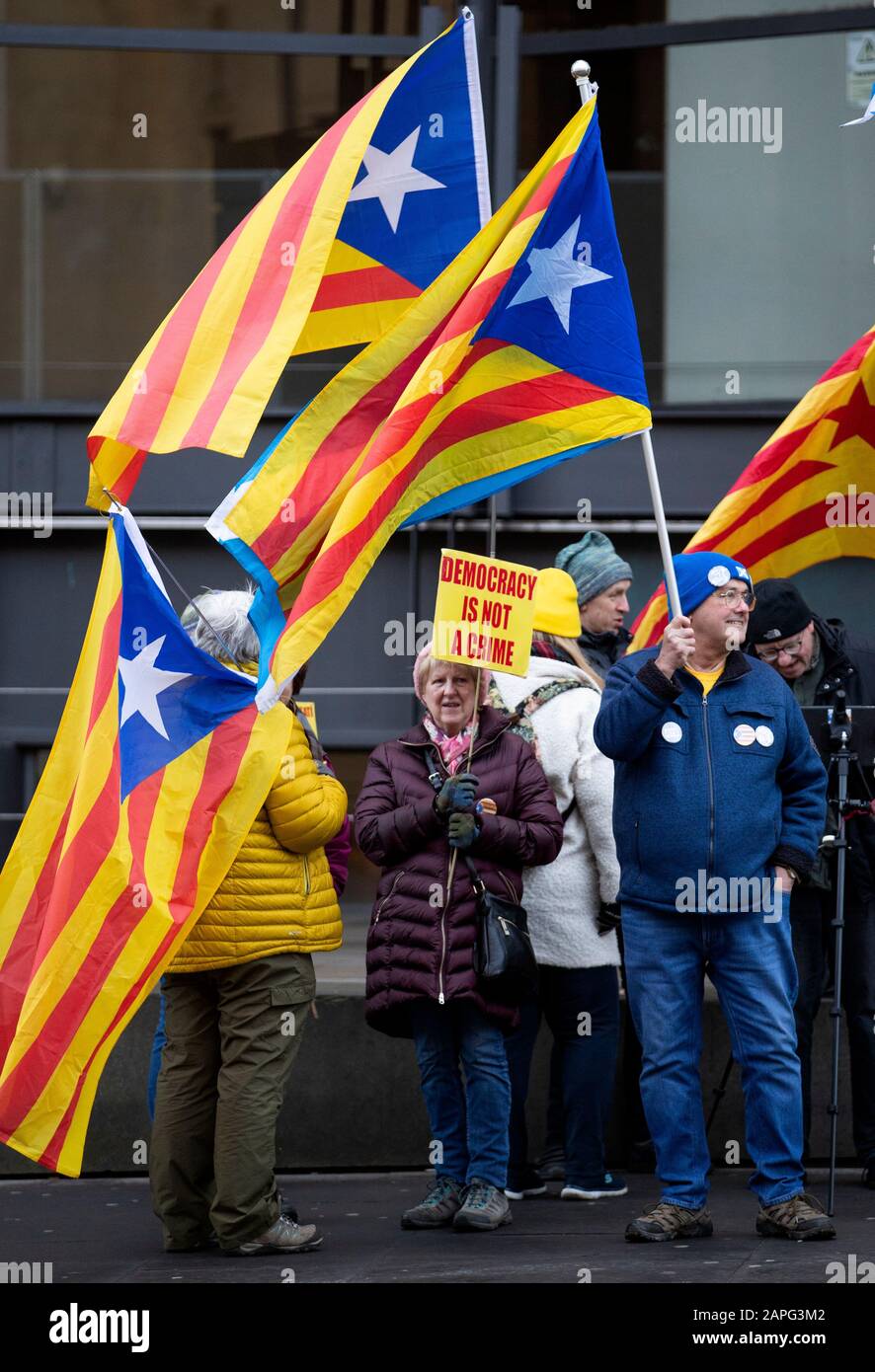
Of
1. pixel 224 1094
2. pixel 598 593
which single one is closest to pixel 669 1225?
pixel 224 1094

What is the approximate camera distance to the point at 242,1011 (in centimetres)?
641

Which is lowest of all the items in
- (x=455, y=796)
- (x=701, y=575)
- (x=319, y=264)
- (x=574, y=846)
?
(x=574, y=846)

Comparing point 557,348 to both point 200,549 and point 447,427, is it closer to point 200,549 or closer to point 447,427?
point 447,427

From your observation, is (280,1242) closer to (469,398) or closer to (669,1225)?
(669,1225)

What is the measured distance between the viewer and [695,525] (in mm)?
11242

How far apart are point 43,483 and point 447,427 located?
5500mm

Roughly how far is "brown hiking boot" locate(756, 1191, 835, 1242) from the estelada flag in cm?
225

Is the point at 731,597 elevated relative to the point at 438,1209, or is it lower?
elevated

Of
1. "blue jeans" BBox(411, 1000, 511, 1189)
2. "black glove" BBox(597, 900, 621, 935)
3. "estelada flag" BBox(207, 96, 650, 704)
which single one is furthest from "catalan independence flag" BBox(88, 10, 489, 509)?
"black glove" BBox(597, 900, 621, 935)

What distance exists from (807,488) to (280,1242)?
3.50 m

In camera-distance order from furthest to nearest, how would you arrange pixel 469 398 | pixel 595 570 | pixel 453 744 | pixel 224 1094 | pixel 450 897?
pixel 595 570, pixel 453 744, pixel 450 897, pixel 469 398, pixel 224 1094

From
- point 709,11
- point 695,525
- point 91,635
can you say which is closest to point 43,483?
point 695,525

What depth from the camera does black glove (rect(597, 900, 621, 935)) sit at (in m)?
7.06

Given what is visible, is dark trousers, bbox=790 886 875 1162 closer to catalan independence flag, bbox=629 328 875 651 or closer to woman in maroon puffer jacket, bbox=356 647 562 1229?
woman in maroon puffer jacket, bbox=356 647 562 1229
